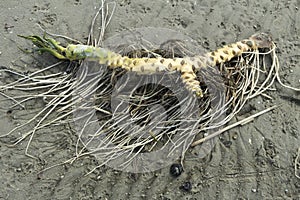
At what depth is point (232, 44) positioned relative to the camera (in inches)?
86.2

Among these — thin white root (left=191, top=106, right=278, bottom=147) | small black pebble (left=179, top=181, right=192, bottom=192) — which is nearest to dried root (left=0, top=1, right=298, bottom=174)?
thin white root (left=191, top=106, right=278, bottom=147)

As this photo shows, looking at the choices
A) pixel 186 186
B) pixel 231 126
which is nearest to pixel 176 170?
pixel 186 186

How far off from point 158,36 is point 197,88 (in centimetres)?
44

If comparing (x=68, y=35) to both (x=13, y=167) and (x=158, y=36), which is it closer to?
(x=158, y=36)

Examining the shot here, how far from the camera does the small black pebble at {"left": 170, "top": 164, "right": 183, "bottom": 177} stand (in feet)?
6.35

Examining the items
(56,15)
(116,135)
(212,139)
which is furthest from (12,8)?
(212,139)

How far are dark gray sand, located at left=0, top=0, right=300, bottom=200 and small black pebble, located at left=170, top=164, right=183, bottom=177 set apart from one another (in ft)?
0.06

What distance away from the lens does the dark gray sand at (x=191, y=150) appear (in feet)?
6.25

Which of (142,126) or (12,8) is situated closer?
(142,126)

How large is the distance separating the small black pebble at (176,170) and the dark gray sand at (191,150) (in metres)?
0.02

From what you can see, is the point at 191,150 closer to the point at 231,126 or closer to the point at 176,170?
the point at 176,170

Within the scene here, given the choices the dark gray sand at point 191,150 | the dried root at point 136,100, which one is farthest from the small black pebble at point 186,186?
the dried root at point 136,100

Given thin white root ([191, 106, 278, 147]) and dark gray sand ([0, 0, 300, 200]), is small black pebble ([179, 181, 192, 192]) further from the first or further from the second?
thin white root ([191, 106, 278, 147])

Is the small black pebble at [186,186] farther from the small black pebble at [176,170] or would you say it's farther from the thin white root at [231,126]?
the thin white root at [231,126]
